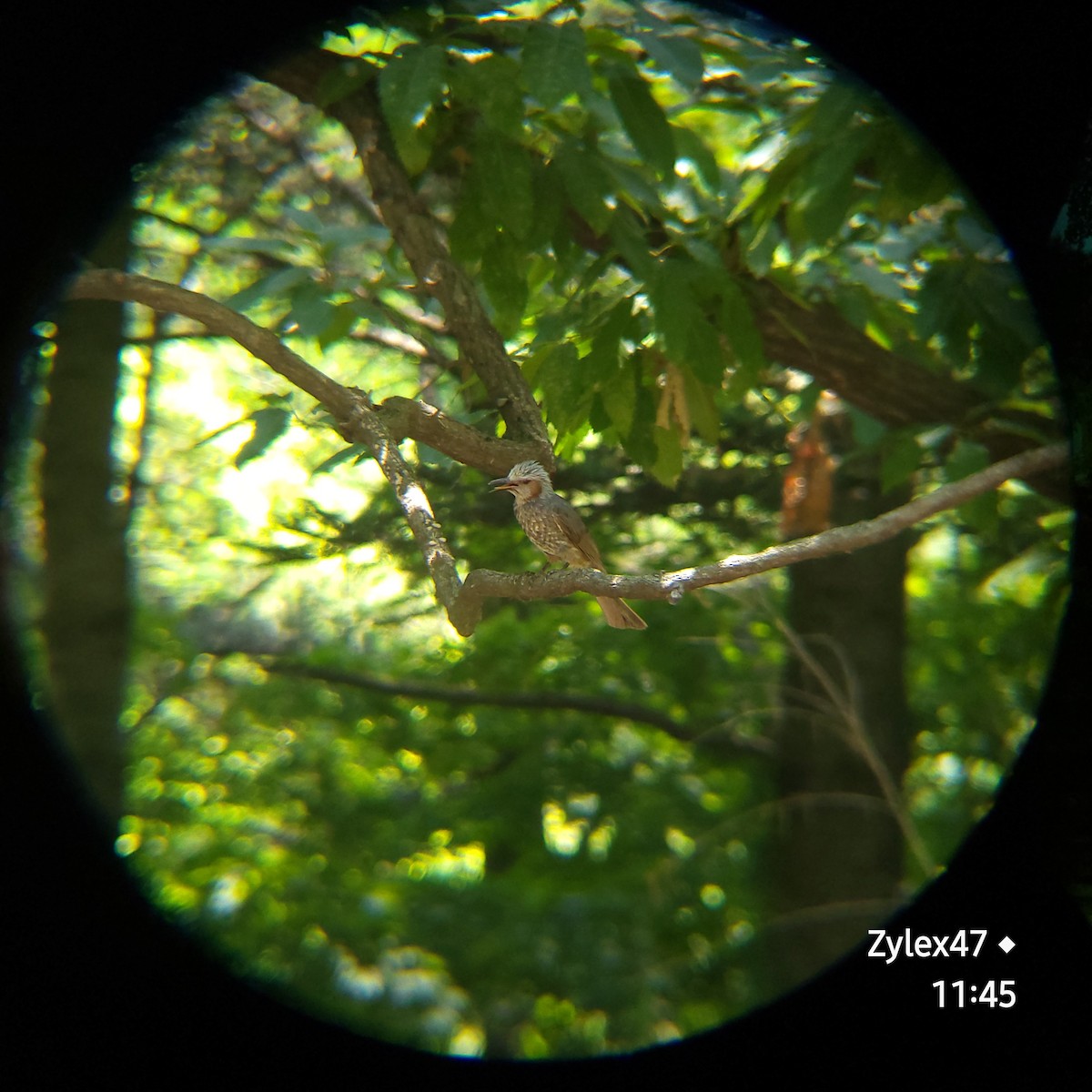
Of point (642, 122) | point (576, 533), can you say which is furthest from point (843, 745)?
point (642, 122)

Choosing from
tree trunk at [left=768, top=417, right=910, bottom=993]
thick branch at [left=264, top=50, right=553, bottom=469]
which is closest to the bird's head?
thick branch at [left=264, top=50, right=553, bottom=469]

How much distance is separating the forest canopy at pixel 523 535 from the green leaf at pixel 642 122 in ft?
0.04

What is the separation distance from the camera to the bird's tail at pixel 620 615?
11.6ft

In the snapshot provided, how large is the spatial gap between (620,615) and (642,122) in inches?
63.7

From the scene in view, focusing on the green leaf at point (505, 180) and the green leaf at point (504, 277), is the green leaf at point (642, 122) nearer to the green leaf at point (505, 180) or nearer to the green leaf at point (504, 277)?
the green leaf at point (505, 180)

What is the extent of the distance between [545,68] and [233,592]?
8.26 m

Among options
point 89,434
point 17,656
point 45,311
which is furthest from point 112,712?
point 45,311

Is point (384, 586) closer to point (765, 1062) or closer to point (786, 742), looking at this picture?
point (786, 742)

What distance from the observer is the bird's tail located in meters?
3.55

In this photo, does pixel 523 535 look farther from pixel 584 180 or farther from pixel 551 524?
pixel 584 180

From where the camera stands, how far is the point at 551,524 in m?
3.78

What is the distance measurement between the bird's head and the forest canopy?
67mm

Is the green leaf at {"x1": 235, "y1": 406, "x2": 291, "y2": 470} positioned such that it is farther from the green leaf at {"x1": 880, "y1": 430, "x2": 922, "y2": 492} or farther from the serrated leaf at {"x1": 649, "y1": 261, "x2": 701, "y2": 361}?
the green leaf at {"x1": 880, "y1": 430, "x2": 922, "y2": 492}

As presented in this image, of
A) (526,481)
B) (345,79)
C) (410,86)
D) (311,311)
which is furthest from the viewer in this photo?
(526,481)
